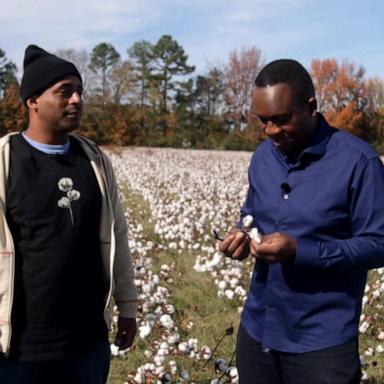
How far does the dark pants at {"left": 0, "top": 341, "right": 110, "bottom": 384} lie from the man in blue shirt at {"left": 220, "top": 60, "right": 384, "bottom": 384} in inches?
28.1

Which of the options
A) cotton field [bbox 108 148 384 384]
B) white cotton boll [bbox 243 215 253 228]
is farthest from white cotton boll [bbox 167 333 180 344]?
white cotton boll [bbox 243 215 253 228]

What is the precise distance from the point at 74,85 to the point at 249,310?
3.83ft

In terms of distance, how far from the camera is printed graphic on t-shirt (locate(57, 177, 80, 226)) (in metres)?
2.38

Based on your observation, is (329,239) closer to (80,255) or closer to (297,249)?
(297,249)

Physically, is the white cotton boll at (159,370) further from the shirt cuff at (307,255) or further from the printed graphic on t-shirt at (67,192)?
the shirt cuff at (307,255)

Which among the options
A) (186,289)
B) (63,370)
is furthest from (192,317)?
(63,370)

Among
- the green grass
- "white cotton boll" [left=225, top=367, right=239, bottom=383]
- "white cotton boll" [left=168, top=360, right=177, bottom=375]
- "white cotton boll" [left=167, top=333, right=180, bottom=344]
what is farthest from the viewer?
the green grass

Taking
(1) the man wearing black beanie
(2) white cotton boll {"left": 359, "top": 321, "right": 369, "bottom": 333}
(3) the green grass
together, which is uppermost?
(1) the man wearing black beanie

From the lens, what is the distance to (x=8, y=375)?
7.64 feet

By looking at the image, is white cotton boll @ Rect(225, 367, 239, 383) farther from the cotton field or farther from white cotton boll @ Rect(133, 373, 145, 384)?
white cotton boll @ Rect(133, 373, 145, 384)

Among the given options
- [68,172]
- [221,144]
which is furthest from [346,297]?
[221,144]

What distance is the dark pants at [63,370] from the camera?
232 cm

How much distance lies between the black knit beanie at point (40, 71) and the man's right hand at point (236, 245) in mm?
954

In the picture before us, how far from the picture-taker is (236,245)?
222 cm
